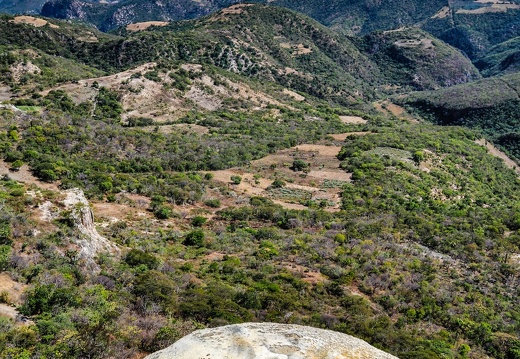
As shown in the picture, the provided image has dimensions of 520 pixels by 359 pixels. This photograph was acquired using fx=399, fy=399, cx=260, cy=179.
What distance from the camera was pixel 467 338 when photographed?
22422 millimetres

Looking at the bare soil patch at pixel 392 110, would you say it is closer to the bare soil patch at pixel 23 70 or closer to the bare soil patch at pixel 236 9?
the bare soil patch at pixel 236 9

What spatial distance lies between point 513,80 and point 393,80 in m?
48.8

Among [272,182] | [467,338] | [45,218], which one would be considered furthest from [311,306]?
[272,182]

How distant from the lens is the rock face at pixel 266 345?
7809 millimetres

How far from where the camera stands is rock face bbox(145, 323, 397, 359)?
7809mm

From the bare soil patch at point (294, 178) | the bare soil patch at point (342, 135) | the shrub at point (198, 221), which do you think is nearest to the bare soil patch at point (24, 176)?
the shrub at point (198, 221)

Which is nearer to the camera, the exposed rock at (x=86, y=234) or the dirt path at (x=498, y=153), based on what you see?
the exposed rock at (x=86, y=234)

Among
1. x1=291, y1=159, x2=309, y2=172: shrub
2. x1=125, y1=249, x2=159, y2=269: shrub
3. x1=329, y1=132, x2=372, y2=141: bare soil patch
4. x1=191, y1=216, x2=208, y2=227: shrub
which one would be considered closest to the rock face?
x1=125, y1=249, x2=159, y2=269: shrub

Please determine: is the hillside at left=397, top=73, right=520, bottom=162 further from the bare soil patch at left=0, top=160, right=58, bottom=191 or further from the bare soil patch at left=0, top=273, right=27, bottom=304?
the bare soil patch at left=0, top=273, right=27, bottom=304

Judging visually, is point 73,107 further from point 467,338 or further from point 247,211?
point 467,338

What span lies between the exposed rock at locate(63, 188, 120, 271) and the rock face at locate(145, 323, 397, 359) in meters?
12.5

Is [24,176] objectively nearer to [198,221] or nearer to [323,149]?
[198,221]

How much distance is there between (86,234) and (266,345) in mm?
15444

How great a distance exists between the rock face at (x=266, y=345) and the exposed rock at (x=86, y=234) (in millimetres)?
12470
